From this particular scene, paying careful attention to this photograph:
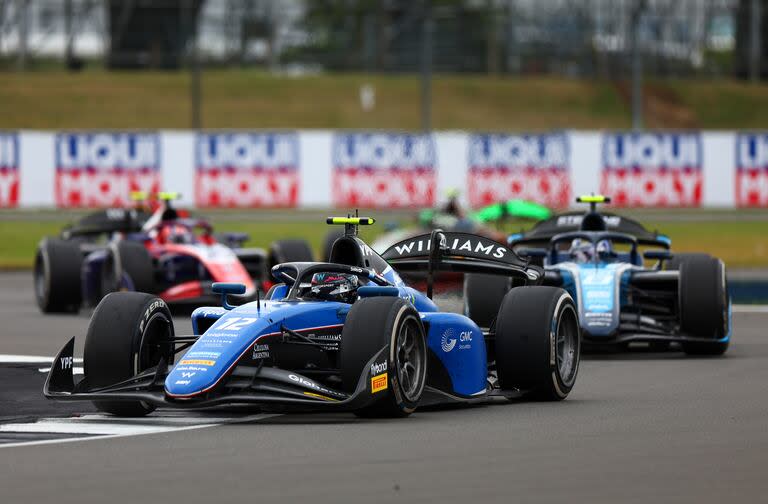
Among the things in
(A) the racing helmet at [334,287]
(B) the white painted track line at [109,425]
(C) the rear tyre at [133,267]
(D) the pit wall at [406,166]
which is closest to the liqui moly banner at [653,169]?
(D) the pit wall at [406,166]

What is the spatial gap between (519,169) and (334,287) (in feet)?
95.5

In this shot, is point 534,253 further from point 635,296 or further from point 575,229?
point 635,296

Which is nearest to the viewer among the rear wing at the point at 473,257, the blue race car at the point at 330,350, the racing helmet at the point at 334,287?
→ the blue race car at the point at 330,350

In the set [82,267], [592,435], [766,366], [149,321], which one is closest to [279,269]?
[149,321]

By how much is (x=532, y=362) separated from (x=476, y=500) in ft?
13.9

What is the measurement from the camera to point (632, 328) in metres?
17.4

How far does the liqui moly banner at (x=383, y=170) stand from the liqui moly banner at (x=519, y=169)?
105 centimetres

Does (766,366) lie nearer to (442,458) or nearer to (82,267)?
(442,458)

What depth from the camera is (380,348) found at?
1130 centimetres

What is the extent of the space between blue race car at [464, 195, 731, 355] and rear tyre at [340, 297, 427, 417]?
199 inches

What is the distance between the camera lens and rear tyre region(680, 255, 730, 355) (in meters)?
17.0

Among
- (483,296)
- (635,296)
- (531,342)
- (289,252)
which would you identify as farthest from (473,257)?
(289,252)

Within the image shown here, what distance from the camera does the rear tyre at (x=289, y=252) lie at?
23.8 meters

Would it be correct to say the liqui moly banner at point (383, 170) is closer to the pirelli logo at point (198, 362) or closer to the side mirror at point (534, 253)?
the side mirror at point (534, 253)
